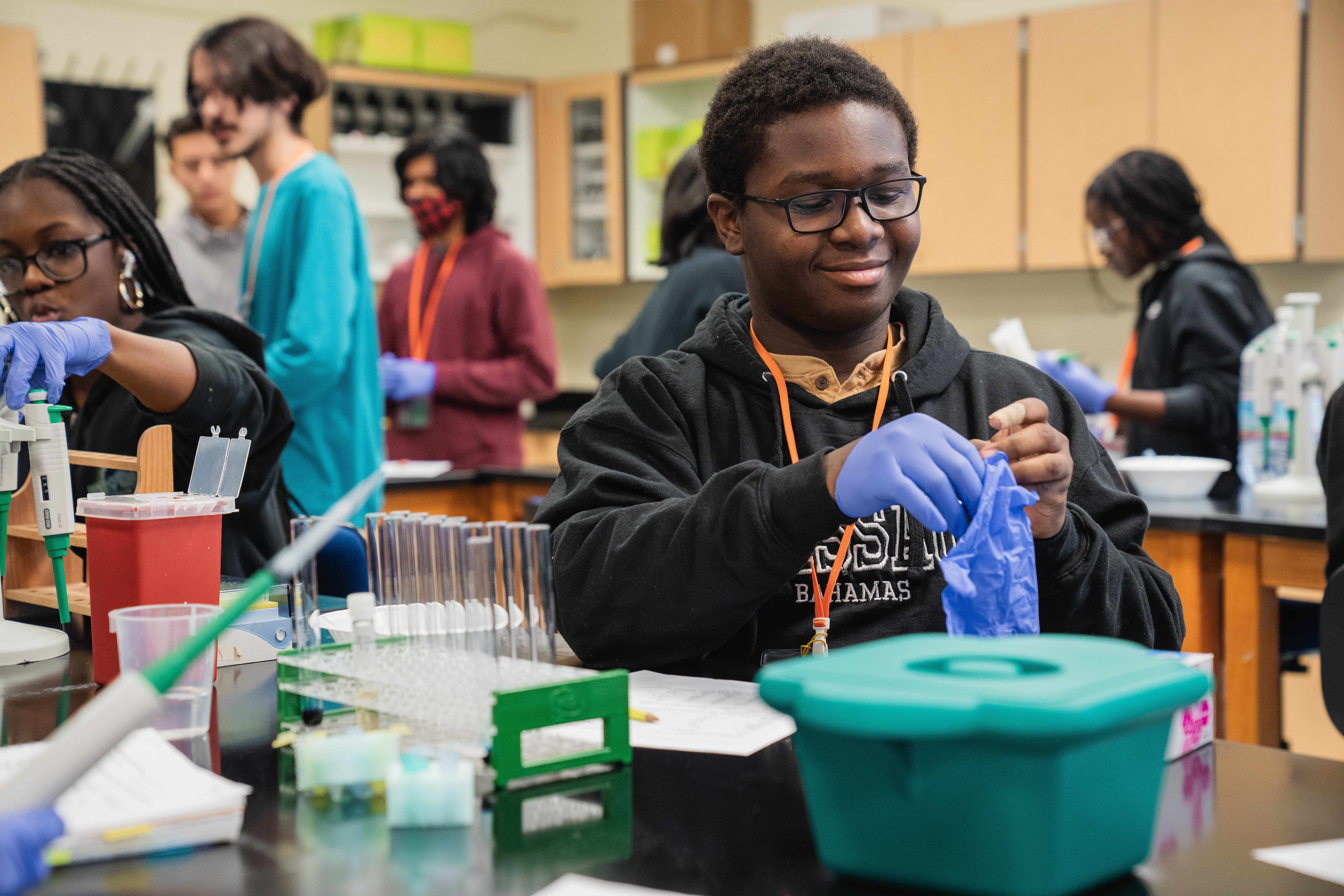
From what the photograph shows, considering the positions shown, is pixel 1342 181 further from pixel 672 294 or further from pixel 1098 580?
pixel 1098 580

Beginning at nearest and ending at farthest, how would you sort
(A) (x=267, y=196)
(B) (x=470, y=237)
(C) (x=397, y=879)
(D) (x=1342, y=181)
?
(C) (x=397, y=879) → (A) (x=267, y=196) → (B) (x=470, y=237) → (D) (x=1342, y=181)

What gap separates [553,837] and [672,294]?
2004 mm

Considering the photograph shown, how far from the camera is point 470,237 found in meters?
3.72

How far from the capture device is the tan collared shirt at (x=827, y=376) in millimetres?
1434

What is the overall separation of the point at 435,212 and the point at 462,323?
0.31 metres

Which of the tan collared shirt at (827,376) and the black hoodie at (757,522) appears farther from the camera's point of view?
the tan collared shirt at (827,376)

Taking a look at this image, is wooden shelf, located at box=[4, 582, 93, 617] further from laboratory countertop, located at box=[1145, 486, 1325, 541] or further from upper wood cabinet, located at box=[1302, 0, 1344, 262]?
upper wood cabinet, located at box=[1302, 0, 1344, 262]

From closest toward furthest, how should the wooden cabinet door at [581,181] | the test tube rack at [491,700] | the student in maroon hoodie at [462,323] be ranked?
the test tube rack at [491,700], the student in maroon hoodie at [462,323], the wooden cabinet door at [581,181]

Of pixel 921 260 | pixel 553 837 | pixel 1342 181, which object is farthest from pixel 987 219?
pixel 553 837

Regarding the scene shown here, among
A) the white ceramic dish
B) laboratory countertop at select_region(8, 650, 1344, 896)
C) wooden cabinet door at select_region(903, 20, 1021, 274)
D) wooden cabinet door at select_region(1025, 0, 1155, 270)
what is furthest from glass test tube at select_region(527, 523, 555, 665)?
wooden cabinet door at select_region(903, 20, 1021, 274)

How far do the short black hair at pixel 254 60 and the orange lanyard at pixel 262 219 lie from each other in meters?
0.12

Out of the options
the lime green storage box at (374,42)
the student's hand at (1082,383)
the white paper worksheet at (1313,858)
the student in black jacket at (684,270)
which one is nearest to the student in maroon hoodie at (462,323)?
the student in black jacket at (684,270)

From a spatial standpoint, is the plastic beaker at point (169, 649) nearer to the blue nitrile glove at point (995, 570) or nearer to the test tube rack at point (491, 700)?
the test tube rack at point (491, 700)

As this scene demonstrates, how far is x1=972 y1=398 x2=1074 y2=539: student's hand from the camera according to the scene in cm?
114
